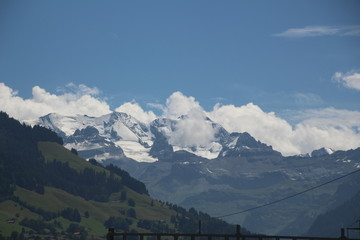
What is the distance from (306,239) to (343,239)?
929 centimetres

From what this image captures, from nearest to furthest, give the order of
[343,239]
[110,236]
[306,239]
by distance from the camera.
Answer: [343,239] < [306,239] < [110,236]

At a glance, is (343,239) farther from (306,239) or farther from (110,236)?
(110,236)

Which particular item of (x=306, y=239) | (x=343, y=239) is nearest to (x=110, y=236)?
(x=306, y=239)

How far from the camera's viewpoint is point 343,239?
74812 millimetres

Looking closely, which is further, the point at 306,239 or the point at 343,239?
the point at 306,239

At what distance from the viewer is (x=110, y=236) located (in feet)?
306

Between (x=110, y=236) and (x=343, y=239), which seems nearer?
(x=343, y=239)

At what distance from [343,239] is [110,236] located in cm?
3380

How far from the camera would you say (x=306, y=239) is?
83.6 m

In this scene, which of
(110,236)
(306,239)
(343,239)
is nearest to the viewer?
(343,239)

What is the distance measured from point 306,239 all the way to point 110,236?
90.1 feet
